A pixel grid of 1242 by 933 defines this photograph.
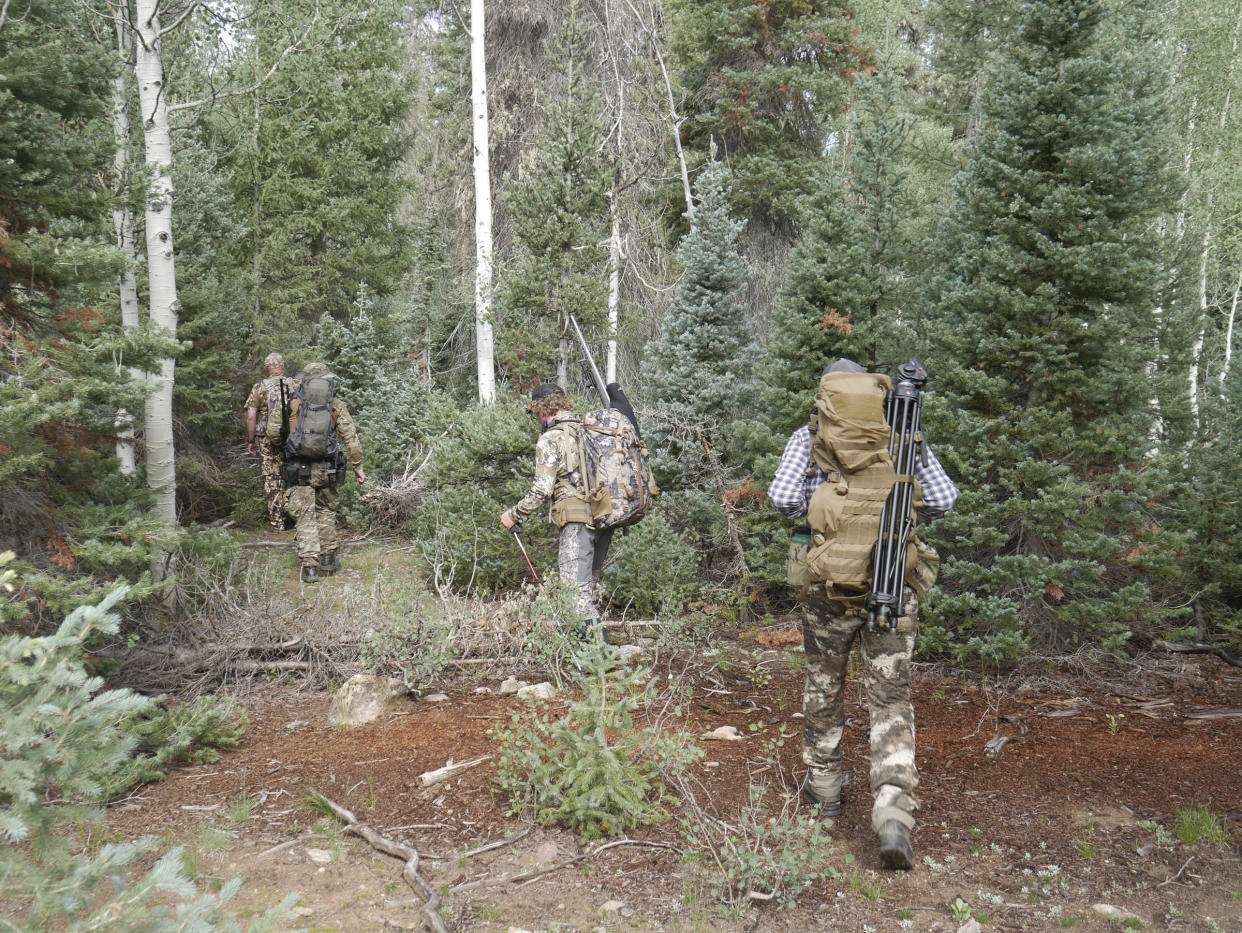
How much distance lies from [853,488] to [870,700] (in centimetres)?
107

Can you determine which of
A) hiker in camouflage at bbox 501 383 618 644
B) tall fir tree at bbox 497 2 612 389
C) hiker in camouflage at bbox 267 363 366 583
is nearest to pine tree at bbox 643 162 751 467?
tall fir tree at bbox 497 2 612 389

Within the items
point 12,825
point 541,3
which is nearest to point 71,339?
point 12,825

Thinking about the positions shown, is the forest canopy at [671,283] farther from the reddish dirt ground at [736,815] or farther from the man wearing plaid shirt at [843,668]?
the man wearing plaid shirt at [843,668]

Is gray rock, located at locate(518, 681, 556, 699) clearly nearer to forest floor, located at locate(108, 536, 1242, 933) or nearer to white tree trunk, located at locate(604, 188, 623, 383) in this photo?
forest floor, located at locate(108, 536, 1242, 933)

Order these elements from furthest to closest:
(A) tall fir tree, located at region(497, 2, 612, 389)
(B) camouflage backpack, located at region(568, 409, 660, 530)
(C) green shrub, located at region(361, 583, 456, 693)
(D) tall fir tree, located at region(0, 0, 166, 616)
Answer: (A) tall fir tree, located at region(497, 2, 612, 389) → (B) camouflage backpack, located at region(568, 409, 660, 530) → (C) green shrub, located at region(361, 583, 456, 693) → (D) tall fir tree, located at region(0, 0, 166, 616)

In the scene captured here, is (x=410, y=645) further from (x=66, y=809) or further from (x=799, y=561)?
(x=66, y=809)

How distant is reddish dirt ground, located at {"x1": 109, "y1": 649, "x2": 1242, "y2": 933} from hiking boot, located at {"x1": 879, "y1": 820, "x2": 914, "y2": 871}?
0.28ft

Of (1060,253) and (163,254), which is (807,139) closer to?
(1060,253)

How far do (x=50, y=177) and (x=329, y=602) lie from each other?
3915 millimetres

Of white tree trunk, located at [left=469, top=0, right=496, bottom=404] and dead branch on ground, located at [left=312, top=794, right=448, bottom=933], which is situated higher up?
white tree trunk, located at [left=469, top=0, right=496, bottom=404]

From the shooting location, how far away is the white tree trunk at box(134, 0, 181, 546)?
6898 millimetres

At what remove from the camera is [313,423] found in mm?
9273

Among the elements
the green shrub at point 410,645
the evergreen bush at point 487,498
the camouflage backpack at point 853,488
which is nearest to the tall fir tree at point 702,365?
the evergreen bush at point 487,498

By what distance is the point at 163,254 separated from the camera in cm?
714
